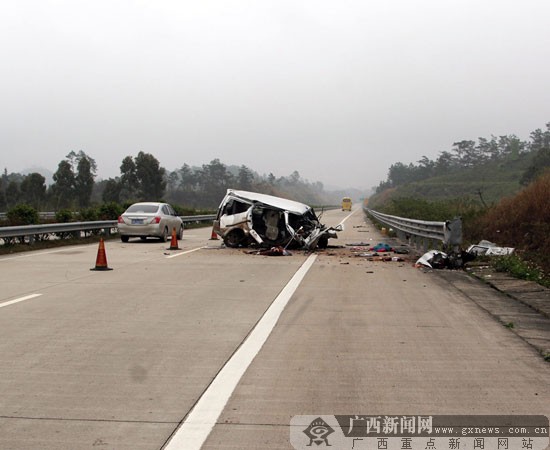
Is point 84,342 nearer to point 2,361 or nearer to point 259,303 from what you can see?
point 2,361

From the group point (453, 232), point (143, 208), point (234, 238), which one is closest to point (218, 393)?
point (453, 232)

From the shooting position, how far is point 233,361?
5828mm

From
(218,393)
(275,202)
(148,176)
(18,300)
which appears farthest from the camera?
(148,176)

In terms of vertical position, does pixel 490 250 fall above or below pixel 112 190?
below

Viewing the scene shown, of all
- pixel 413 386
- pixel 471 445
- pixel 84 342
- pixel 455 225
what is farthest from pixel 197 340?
pixel 455 225

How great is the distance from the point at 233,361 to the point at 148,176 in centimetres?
7253

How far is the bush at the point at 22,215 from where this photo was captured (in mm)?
22688

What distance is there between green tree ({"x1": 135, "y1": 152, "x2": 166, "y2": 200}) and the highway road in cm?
6664

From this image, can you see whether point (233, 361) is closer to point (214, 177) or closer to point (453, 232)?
point (453, 232)

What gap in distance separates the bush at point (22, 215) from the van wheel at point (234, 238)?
904cm

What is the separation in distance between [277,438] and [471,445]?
4.36ft

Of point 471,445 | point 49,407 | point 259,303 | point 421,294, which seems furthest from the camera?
point 421,294

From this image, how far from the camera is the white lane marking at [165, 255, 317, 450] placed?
402cm

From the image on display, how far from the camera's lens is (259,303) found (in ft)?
29.6
